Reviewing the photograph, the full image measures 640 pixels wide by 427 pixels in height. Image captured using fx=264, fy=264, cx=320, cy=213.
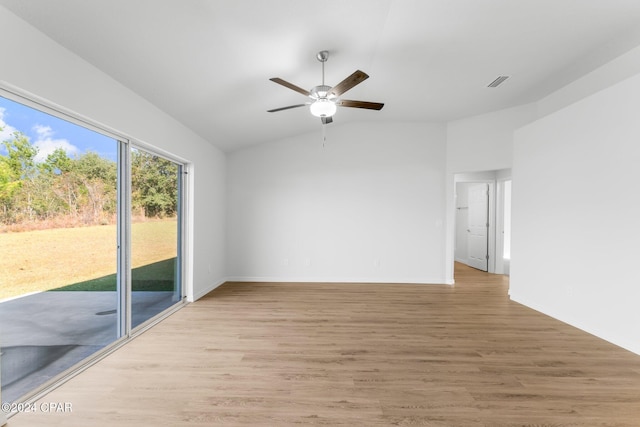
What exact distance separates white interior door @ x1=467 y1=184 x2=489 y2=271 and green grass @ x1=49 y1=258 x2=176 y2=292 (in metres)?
6.46

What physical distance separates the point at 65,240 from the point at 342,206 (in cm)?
395

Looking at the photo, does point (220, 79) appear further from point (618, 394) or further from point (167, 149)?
point (618, 394)

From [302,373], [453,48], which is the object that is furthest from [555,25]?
[302,373]

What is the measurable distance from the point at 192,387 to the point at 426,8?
355cm

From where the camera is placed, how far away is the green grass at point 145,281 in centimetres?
265

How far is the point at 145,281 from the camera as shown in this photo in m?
3.37

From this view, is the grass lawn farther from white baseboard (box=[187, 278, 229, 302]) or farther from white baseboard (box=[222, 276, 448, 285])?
white baseboard (box=[222, 276, 448, 285])

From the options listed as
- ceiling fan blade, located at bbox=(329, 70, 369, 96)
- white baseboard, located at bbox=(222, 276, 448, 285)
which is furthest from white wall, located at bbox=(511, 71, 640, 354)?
ceiling fan blade, located at bbox=(329, 70, 369, 96)

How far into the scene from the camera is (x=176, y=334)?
112 inches

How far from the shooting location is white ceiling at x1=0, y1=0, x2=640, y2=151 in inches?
74.3

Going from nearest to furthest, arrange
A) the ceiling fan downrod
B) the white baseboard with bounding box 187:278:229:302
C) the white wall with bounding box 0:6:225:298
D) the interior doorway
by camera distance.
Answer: the white wall with bounding box 0:6:225:298, the ceiling fan downrod, the white baseboard with bounding box 187:278:229:302, the interior doorway

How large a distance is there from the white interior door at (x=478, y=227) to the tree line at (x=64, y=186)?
6.67 meters

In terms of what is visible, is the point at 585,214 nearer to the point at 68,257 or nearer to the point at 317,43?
the point at 317,43

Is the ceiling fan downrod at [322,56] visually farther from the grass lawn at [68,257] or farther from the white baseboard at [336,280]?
the white baseboard at [336,280]
